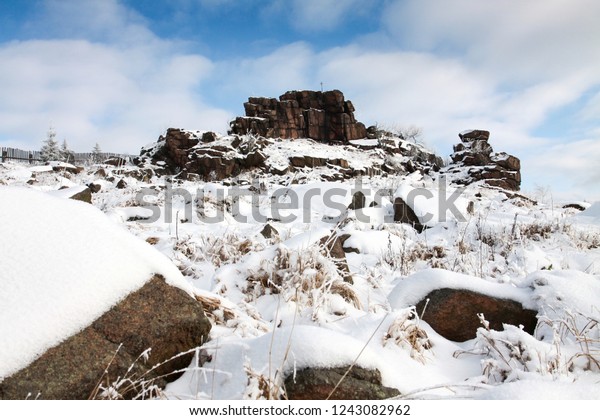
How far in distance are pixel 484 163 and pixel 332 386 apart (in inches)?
1302

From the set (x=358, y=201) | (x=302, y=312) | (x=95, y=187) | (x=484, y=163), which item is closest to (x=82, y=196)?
(x=95, y=187)

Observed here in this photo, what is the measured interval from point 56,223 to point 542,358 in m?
2.39

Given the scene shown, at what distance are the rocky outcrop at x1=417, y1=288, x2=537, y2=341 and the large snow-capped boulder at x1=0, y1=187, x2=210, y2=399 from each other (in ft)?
4.99

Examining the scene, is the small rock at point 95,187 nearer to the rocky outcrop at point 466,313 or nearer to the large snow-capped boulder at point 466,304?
the large snow-capped boulder at point 466,304

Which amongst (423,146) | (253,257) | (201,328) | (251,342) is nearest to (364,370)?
(251,342)

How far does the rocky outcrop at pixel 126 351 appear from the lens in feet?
3.90

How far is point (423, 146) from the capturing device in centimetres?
4428

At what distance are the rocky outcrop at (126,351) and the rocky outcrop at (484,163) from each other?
2945 centimetres

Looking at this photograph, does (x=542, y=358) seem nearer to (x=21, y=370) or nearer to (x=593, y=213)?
(x=21, y=370)

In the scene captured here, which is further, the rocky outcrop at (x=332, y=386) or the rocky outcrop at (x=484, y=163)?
the rocky outcrop at (x=484, y=163)

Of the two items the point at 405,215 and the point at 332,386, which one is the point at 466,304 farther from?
the point at 405,215

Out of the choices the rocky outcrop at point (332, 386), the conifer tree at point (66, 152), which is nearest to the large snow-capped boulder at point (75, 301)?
the rocky outcrop at point (332, 386)

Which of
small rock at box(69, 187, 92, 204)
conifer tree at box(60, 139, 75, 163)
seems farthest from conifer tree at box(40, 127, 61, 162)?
small rock at box(69, 187, 92, 204)

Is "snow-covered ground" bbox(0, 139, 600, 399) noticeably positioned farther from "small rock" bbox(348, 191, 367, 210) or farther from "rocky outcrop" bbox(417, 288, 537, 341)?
"small rock" bbox(348, 191, 367, 210)
